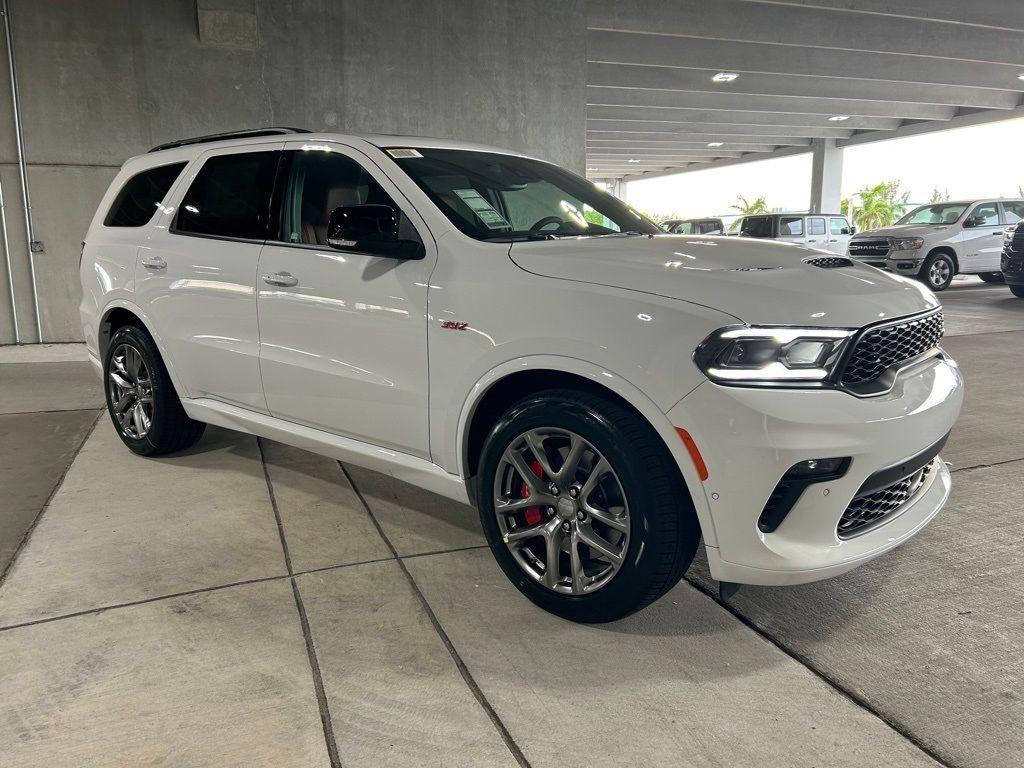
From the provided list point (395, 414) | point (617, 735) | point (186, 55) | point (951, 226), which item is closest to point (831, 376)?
point (617, 735)

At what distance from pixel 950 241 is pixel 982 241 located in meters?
0.84

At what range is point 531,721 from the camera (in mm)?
2168

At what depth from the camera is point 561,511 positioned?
8.53ft

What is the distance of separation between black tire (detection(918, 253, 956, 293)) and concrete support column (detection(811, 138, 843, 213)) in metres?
14.7

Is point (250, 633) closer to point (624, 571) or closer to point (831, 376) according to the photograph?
point (624, 571)

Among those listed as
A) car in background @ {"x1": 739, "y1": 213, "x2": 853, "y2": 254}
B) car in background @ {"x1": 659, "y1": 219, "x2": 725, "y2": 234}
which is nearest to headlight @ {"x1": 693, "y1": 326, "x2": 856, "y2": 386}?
car in background @ {"x1": 739, "y1": 213, "x2": 853, "y2": 254}

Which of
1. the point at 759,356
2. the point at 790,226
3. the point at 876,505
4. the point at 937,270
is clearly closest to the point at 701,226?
the point at 790,226

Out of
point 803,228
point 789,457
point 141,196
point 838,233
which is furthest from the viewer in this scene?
point 838,233

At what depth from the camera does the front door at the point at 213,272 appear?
3.63 m

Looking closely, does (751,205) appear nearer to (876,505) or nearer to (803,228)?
(803,228)

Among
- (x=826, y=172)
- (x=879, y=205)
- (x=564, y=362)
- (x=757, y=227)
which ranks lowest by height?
(x=564, y=362)

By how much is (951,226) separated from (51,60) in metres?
14.8

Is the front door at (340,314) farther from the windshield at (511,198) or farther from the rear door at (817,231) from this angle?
the rear door at (817,231)

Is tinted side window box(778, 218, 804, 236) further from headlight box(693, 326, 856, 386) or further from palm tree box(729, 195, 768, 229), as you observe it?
palm tree box(729, 195, 768, 229)
